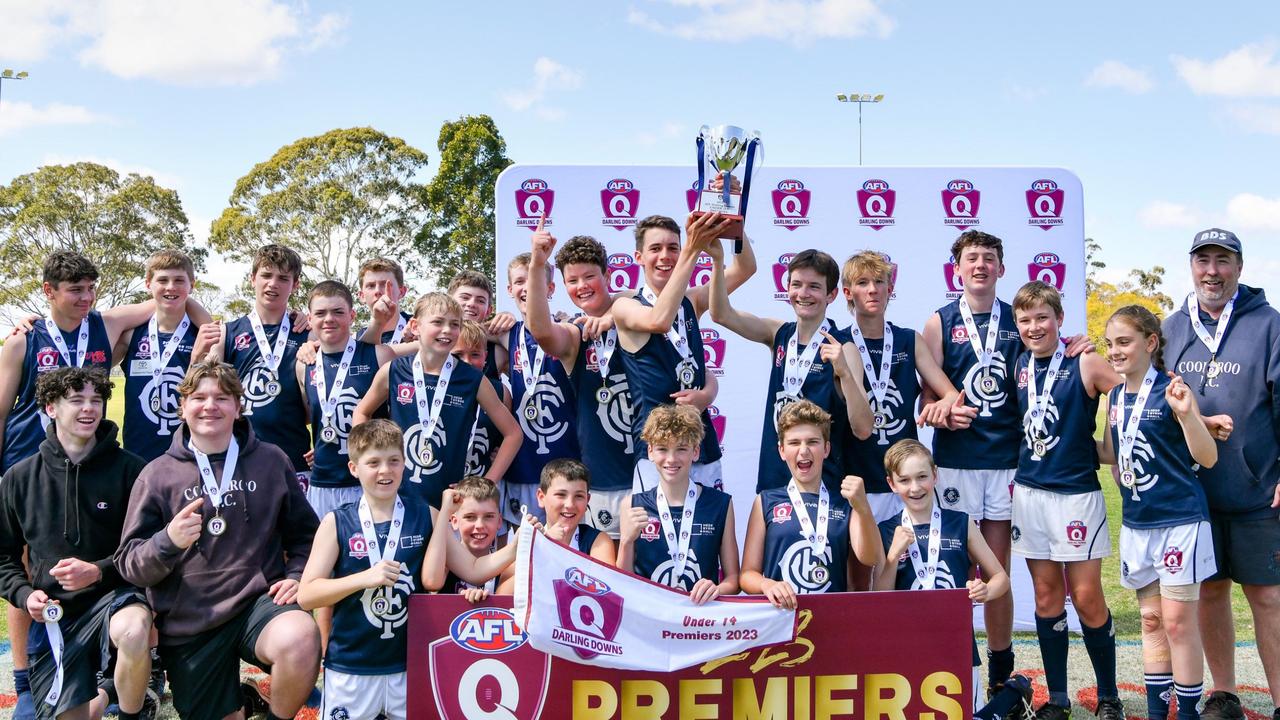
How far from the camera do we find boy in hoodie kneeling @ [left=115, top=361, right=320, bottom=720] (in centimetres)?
411

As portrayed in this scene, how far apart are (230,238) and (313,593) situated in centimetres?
3098

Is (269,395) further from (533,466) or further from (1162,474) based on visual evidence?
(1162,474)

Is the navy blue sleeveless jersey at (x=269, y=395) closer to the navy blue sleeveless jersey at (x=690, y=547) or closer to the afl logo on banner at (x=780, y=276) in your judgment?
the navy blue sleeveless jersey at (x=690, y=547)

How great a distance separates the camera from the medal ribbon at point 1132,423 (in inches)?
184

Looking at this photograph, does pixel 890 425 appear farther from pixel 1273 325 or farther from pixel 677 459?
pixel 1273 325

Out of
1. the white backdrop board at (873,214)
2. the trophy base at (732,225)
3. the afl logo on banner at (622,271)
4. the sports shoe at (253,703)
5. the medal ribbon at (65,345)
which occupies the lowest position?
the sports shoe at (253,703)

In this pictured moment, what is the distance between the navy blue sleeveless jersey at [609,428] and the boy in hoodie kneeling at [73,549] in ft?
7.41

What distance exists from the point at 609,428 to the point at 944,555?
1836mm

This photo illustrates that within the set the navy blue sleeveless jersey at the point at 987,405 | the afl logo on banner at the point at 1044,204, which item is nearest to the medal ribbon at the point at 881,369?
the navy blue sleeveless jersey at the point at 987,405

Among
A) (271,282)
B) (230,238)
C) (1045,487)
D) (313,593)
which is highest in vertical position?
(230,238)

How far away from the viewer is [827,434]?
4.55m

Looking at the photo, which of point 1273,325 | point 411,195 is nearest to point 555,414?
point 1273,325

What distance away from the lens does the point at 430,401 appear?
5.08 meters

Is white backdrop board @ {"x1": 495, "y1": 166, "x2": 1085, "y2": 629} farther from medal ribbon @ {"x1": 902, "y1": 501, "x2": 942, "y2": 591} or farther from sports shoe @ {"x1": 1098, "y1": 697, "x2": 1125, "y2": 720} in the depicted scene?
medal ribbon @ {"x1": 902, "y1": 501, "x2": 942, "y2": 591}
